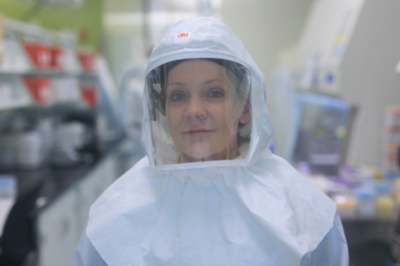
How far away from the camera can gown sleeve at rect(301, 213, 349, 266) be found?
33.3 inches

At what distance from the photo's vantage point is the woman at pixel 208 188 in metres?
0.81

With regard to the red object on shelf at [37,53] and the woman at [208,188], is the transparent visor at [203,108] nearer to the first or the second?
the woman at [208,188]

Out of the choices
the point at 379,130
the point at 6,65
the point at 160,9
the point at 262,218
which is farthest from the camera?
the point at 160,9

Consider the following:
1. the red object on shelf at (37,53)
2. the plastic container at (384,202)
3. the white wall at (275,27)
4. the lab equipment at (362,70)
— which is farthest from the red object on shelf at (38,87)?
the plastic container at (384,202)

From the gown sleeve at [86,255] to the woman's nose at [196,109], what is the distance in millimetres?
430

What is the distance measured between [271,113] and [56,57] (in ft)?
9.25

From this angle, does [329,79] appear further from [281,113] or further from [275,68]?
[275,68]

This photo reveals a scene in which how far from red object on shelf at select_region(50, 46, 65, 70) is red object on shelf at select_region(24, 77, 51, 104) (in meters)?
0.41

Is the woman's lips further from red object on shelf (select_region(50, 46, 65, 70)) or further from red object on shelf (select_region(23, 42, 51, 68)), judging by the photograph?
red object on shelf (select_region(50, 46, 65, 70))

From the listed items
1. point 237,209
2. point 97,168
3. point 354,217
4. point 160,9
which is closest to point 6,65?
point 97,168

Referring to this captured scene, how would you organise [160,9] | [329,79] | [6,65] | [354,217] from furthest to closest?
1. [160,9]
2. [6,65]
3. [329,79]
4. [354,217]

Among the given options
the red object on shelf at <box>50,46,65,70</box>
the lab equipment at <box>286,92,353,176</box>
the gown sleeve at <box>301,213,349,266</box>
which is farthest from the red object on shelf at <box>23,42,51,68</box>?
the gown sleeve at <box>301,213,349,266</box>

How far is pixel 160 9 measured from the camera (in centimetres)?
629

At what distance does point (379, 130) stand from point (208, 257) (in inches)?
64.6
